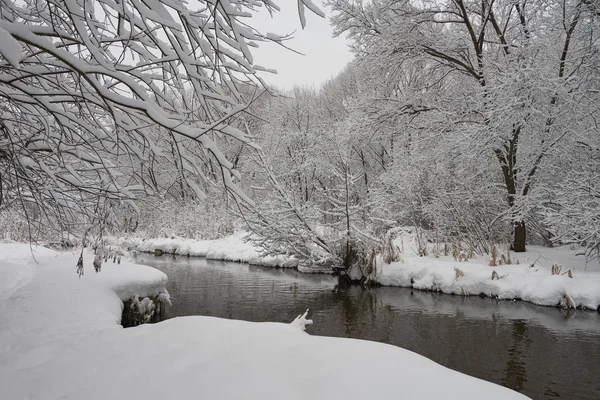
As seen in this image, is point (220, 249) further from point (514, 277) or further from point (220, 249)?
point (514, 277)

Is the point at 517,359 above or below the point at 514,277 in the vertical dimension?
below

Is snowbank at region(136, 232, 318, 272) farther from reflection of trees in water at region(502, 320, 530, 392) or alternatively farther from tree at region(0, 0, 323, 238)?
tree at region(0, 0, 323, 238)

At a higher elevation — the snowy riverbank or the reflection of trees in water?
the snowy riverbank

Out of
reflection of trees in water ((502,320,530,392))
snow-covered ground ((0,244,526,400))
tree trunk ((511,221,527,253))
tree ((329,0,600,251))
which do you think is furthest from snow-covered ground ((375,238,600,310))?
snow-covered ground ((0,244,526,400))

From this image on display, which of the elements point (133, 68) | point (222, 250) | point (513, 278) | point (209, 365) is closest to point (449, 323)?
point (513, 278)

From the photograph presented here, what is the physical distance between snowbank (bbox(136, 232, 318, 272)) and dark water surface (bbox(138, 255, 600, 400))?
388 cm

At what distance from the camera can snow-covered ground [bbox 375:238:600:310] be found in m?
7.99

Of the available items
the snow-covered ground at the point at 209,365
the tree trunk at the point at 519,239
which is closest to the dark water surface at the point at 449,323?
the snow-covered ground at the point at 209,365

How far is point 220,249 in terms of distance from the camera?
755 inches

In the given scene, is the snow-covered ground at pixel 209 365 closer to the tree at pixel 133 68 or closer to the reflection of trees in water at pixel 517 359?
the tree at pixel 133 68

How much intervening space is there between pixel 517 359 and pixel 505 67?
706 centimetres

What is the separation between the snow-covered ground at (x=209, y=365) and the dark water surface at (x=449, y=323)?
9.89ft

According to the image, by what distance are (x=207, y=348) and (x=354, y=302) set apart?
268 inches

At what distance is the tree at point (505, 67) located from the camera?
865 cm
